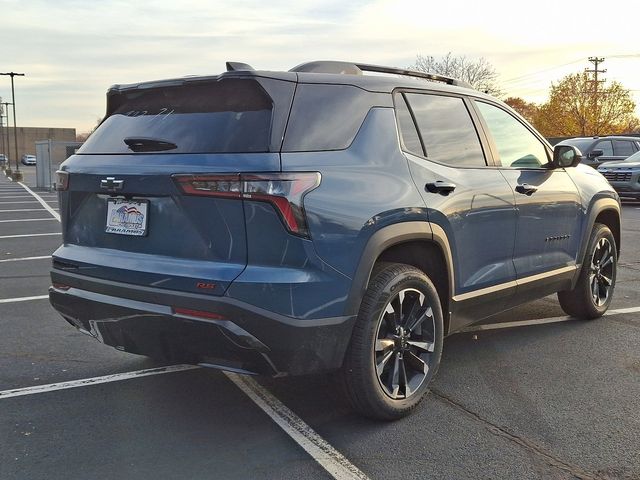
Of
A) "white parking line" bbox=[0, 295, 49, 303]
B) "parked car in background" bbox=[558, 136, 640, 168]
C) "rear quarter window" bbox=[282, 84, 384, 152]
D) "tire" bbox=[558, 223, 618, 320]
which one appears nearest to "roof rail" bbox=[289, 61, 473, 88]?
"rear quarter window" bbox=[282, 84, 384, 152]

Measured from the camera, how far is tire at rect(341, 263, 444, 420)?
3.24 m

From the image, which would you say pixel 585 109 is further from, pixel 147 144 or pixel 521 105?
pixel 147 144

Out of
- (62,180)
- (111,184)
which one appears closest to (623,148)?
(62,180)

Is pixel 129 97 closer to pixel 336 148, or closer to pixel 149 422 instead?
pixel 336 148

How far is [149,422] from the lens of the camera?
348cm

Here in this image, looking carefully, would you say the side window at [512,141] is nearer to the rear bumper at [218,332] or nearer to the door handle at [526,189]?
the door handle at [526,189]

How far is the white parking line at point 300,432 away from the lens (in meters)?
2.96

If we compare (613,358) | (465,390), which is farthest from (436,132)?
(613,358)

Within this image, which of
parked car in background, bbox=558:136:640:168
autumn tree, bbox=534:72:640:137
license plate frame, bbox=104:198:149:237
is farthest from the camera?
autumn tree, bbox=534:72:640:137

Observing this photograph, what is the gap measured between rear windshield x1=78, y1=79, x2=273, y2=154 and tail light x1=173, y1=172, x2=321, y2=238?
0.53ft

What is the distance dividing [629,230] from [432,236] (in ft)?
32.2


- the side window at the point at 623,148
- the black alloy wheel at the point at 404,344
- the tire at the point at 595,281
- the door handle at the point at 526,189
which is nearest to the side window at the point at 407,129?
the black alloy wheel at the point at 404,344

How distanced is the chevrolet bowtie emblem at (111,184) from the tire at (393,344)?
1361mm

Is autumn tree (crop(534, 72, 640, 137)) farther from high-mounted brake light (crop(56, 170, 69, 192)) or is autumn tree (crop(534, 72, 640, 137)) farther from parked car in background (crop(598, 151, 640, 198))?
high-mounted brake light (crop(56, 170, 69, 192))
